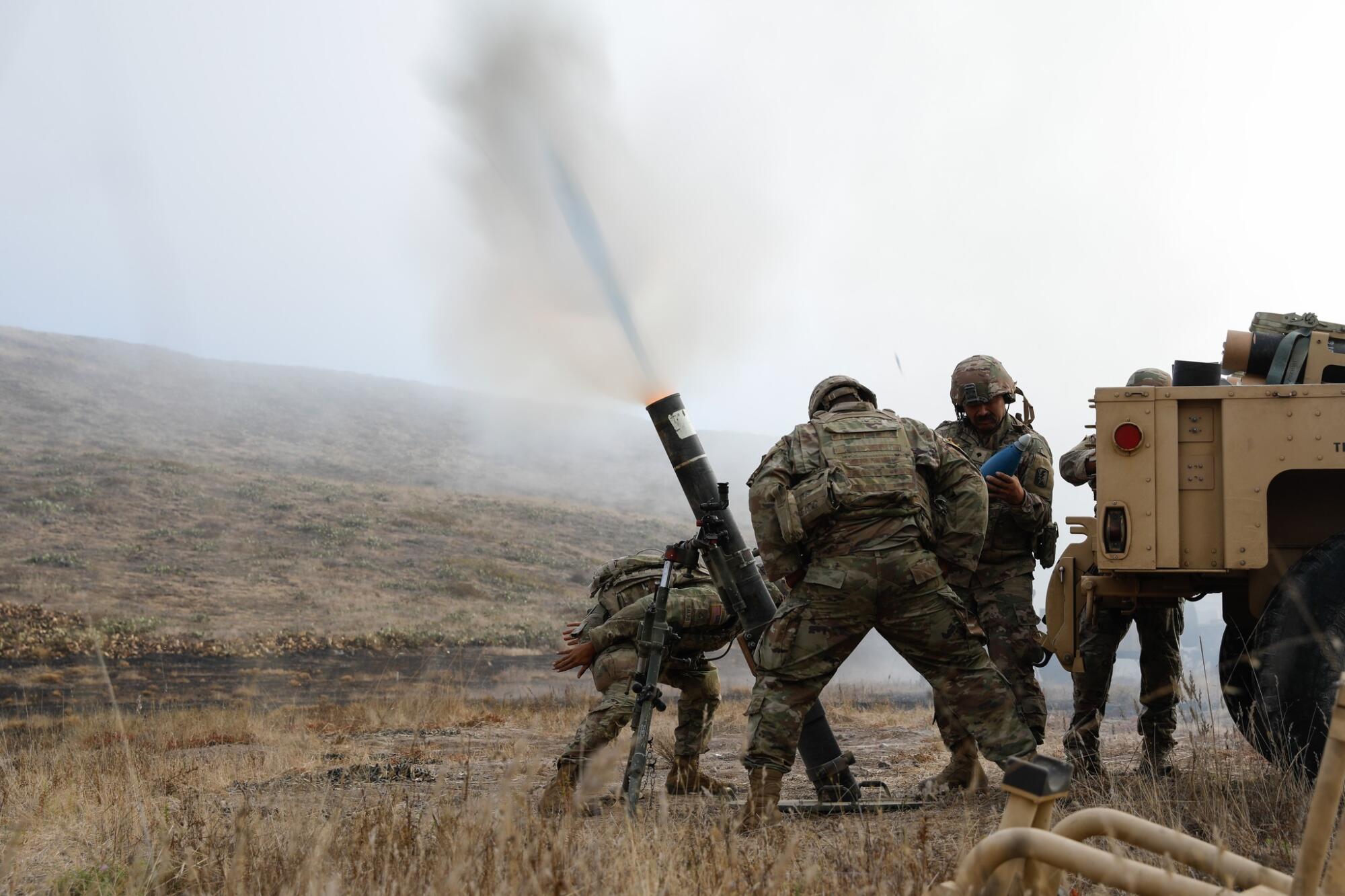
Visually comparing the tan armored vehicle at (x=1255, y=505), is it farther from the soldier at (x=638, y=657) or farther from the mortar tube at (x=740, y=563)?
the soldier at (x=638, y=657)

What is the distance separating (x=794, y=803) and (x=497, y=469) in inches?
2090

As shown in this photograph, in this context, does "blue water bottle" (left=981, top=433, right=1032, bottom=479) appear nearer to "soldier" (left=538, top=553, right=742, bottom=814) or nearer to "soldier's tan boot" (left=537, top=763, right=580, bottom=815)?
"soldier" (left=538, top=553, right=742, bottom=814)

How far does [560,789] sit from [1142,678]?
136 inches

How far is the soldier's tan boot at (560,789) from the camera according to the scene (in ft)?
18.5

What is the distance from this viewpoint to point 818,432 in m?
5.52

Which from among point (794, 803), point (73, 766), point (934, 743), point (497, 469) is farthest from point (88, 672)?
point (497, 469)

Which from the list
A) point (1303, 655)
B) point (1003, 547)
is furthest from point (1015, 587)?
Answer: point (1303, 655)

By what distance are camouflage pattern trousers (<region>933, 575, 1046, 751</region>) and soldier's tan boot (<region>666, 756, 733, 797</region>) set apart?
4.77ft

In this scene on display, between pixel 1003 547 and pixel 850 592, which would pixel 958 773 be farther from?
pixel 850 592

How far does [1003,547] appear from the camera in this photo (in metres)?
6.51

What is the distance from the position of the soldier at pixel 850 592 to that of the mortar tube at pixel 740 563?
78 centimetres

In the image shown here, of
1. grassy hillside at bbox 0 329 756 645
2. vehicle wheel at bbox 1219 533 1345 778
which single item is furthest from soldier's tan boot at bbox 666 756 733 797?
grassy hillside at bbox 0 329 756 645

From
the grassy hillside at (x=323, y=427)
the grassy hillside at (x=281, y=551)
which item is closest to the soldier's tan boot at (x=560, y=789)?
the grassy hillside at (x=281, y=551)

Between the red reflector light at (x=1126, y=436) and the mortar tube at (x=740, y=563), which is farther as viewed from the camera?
A: the mortar tube at (x=740, y=563)
